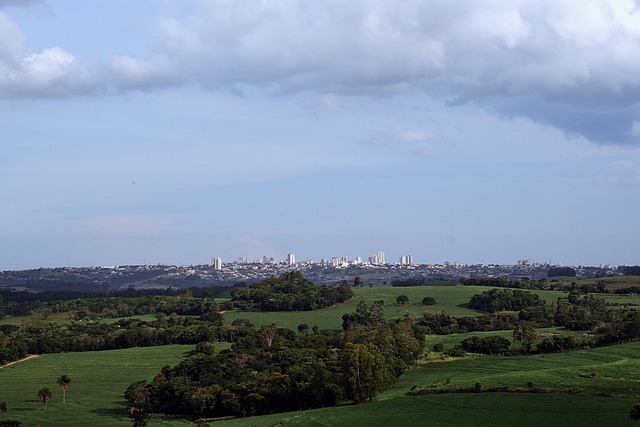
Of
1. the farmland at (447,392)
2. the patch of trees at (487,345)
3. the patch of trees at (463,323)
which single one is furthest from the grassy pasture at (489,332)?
the patch of trees at (463,323)

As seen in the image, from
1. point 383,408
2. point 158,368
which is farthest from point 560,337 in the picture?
point 158,368

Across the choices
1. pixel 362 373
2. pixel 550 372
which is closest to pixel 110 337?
pixel 362 373

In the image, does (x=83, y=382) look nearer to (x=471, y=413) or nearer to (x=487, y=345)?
(x=487, y=345)

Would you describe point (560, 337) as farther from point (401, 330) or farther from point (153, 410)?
point (153, 410)

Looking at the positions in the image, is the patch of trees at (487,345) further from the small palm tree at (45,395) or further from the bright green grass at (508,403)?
the small palm tree at (45,395)

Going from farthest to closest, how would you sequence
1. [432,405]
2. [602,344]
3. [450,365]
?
[602,344], [450,365], [432,405]

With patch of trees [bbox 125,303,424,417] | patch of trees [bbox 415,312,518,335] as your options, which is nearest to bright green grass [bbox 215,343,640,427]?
patch of trees [bbox 125,303,424,417]

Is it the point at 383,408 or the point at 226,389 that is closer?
the point at 383,408
